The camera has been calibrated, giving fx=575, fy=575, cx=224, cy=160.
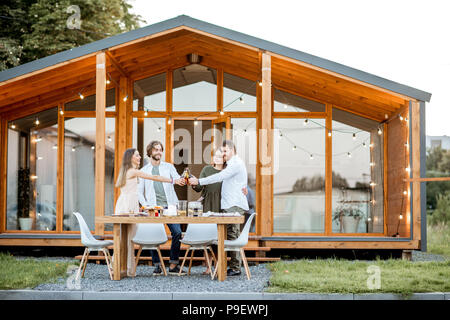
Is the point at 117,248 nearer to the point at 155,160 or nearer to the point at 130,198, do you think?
the point at 130,198

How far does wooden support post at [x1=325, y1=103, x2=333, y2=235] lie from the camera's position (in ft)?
32.4

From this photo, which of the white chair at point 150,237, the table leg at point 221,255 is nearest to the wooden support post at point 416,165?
the table leg at point 221,255

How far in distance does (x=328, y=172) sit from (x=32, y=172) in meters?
5.16

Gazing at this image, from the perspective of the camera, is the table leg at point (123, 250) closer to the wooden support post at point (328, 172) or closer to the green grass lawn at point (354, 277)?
the green grass lawn at point (354, 277)

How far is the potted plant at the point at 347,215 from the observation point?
9.94m

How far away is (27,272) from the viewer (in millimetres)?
6977

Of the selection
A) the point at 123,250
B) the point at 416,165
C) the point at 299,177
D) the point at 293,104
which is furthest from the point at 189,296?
the point at 293,104

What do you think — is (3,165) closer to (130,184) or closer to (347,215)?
(130,184)

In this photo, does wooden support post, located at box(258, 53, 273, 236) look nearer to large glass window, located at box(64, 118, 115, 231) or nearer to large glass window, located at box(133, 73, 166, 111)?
large glass window, located at box(133, 73, 166, 111)

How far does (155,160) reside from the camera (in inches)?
281

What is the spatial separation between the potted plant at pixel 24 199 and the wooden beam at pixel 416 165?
6.34 meters

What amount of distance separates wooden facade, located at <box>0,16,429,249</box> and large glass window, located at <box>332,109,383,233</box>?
0.28 ft

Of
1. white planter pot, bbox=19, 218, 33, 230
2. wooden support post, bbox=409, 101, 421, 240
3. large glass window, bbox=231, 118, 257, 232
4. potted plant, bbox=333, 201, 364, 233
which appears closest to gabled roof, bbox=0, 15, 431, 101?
wooden support post, bbox=409, 101, 421, 240
